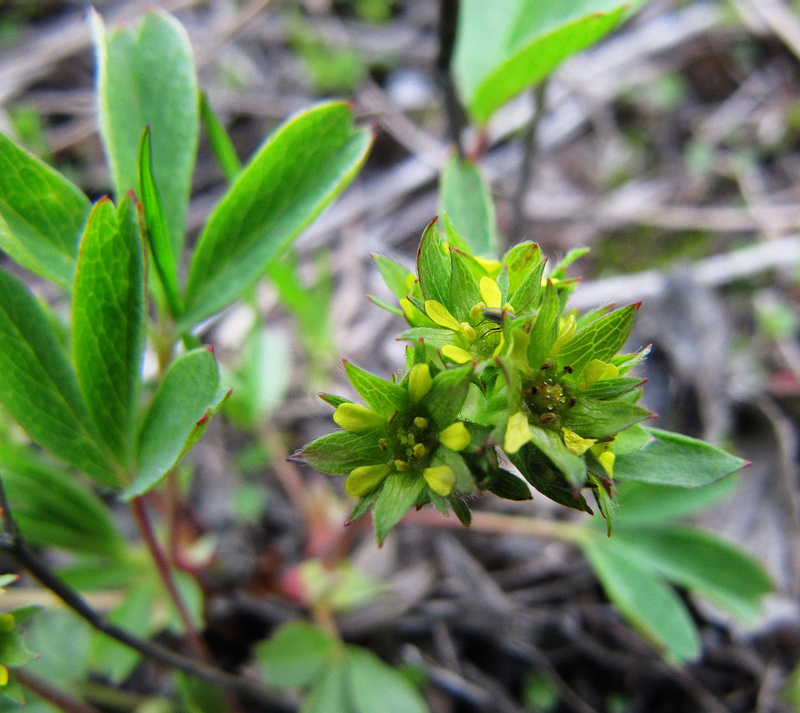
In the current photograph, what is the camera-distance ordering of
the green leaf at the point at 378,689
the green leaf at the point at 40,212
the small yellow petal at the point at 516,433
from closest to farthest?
the small yellow petal at the point at 516,433, the green leaf at the point at 40,212, the green leaf at the point at 378,689

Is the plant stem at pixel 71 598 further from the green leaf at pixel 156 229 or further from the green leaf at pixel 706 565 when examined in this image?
the green leaf at pixel 706 565

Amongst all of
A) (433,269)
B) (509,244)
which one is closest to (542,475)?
(433,269)

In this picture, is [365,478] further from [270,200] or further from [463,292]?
[270,200]

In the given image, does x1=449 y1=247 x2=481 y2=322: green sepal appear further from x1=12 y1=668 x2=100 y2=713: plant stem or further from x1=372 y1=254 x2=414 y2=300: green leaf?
x1=12 y1=668 x2=100 y2=713: plant stem

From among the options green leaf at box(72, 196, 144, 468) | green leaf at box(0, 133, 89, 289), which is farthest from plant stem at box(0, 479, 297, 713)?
green leaf at box(0, 133, 89, 289)

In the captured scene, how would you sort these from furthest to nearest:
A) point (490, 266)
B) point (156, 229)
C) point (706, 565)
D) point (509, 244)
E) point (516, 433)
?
point (509, 244)
point (706, 565)
point (156, 229)
point (490, 266)
point (516, 433)

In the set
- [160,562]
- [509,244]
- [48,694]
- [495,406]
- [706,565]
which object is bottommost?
[706,565]

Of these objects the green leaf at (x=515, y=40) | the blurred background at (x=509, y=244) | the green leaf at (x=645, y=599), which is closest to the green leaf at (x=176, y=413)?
the blurred background at (x=509, y=244)
